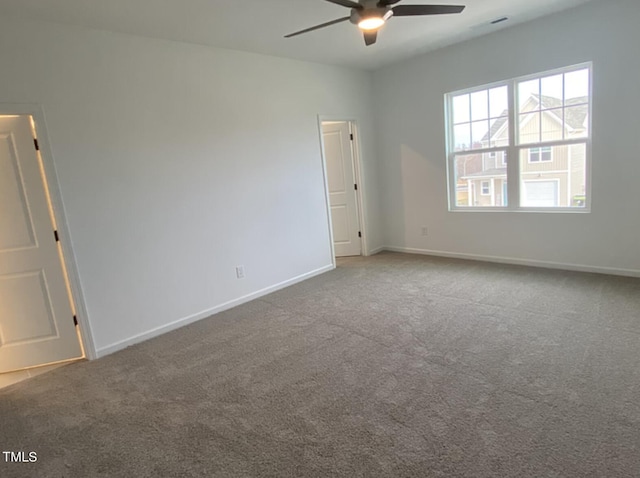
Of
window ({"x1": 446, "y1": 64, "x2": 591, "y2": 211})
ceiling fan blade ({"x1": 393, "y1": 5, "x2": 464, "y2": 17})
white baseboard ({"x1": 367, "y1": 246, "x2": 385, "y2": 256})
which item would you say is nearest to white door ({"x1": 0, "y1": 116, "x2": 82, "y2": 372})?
ceiling fan blade ({"x1": 393, "y1": 5, "x2": 464, "y2": 17})

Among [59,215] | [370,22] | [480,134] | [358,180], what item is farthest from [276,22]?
[480,134]

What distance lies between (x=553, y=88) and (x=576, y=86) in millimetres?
217

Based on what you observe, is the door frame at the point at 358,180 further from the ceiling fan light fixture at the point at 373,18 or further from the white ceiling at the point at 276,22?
the ceiling fan light fixture at the point at 373,18

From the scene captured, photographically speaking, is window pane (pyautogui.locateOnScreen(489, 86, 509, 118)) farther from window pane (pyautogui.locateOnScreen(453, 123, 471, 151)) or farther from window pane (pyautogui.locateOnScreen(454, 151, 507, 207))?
window pane (pyautogui.locateOnScreen(454, 151, 507, 207))

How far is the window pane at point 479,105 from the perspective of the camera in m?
4.68

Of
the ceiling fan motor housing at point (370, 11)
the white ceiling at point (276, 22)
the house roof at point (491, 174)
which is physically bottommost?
the house roof at point (491, 174)

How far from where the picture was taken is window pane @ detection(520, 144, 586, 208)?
162 inches

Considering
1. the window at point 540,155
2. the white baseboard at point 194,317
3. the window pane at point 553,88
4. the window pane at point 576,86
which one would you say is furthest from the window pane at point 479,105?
the white baseboard at point 194,317

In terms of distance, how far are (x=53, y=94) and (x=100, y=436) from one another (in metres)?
2.48

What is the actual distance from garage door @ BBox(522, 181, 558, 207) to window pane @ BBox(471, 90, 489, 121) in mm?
1021

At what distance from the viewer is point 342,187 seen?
571 centimetres

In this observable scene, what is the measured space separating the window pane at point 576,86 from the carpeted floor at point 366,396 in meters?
1.98

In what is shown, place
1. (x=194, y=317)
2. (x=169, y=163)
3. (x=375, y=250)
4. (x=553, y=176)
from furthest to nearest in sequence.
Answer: (x=375, y=250) < (x=553, y=176) < (x=194, y=317) < (x=169, y=163)

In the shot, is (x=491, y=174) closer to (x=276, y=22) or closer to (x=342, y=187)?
(x=342, y=187)
